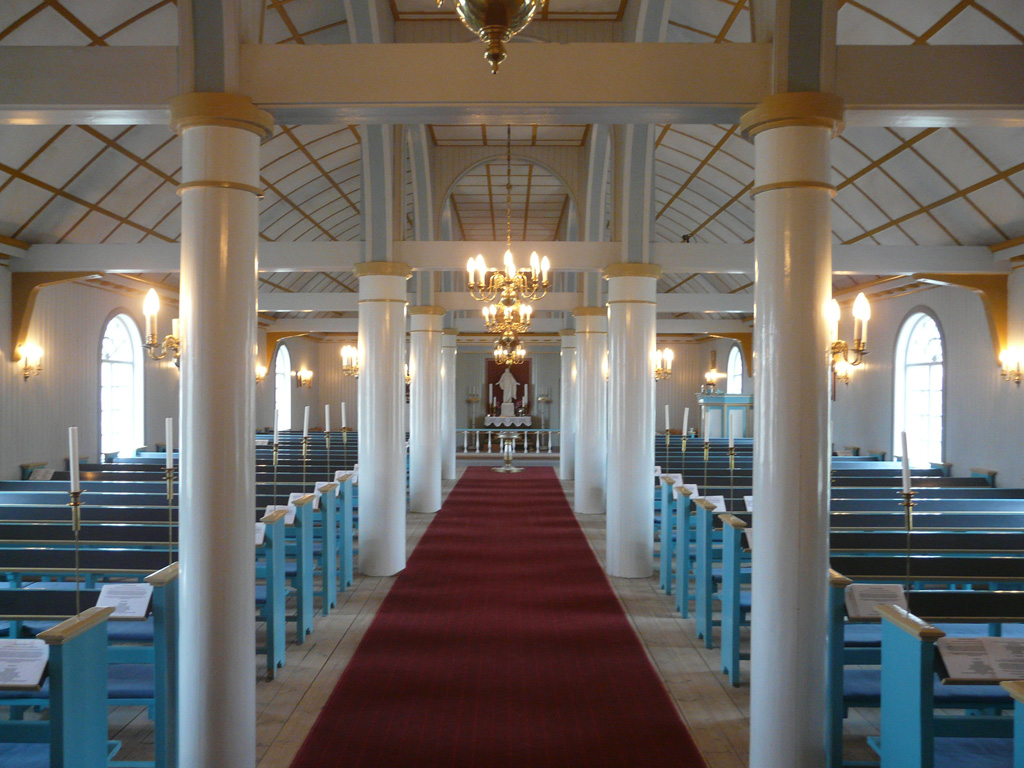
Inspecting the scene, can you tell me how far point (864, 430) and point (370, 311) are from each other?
10.2 meters

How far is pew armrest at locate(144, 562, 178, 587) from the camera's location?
4035mm

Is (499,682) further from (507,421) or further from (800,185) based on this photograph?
(507,421)

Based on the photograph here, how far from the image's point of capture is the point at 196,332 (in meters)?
4.00

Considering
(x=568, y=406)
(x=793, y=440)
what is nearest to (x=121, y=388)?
(x=568, y=406)

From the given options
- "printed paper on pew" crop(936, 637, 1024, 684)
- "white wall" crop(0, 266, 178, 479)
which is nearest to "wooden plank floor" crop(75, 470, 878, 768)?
"printed paper on pew" crop(936, 637, 1024, 684)

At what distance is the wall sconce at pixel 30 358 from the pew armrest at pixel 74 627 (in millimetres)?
8780

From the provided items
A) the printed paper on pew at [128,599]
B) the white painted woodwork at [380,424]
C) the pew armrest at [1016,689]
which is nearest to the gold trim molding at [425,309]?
the white painted woodwork at [380,424]

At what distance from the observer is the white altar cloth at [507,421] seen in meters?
26.6

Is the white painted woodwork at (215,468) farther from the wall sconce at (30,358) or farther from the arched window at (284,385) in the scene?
the arched window at (284,385)

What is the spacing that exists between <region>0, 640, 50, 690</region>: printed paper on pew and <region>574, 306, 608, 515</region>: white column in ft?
35.3

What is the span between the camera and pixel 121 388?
14.0 metres

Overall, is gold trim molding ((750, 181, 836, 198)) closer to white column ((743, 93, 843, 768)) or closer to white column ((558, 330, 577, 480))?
white column ((743, 93, 843, 768))

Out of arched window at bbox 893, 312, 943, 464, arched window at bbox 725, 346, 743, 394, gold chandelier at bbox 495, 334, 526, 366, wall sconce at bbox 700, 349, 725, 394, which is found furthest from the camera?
arched window at bbox 725, 346, 743, 394

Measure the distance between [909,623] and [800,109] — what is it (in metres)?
2.46
